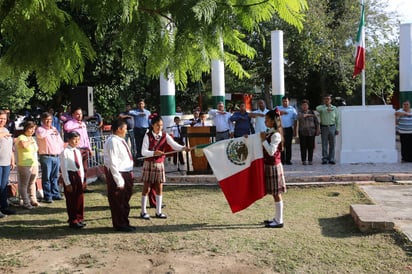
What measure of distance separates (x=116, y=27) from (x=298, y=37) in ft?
76.5

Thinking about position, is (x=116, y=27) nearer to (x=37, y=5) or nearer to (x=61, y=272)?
(x=37, y=5)

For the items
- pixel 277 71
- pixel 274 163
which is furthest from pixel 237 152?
pixel 277 71

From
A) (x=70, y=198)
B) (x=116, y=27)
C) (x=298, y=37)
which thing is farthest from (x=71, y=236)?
(x=298, y=37)

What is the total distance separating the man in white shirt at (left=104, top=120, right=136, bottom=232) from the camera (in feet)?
20.9

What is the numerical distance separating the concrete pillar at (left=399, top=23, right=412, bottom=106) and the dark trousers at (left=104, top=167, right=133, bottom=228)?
10.6m

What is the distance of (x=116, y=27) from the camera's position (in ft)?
13.6

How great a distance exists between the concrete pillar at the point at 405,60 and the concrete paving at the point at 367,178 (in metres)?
3.39

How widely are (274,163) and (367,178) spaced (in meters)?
4.26

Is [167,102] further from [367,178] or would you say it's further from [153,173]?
[153,173]

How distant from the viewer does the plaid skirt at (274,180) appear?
21.5 ft

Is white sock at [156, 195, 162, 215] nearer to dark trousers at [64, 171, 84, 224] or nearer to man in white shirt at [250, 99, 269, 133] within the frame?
dark trousers at [64, 171, 84, 224]

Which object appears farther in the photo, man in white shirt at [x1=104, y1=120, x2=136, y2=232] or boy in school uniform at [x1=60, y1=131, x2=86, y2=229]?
boy in school uniform at [x1=60, y1=131, x2=86, y2=229]


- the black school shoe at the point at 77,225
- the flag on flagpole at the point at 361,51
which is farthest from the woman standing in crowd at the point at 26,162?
the flag on flagpole at the point at 361,51

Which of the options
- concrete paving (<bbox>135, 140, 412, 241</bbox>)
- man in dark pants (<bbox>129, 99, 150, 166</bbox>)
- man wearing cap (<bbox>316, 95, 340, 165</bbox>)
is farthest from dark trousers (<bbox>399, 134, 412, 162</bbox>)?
man in dark pants (<bbox>129, 99, 150, 166</bbox>)
